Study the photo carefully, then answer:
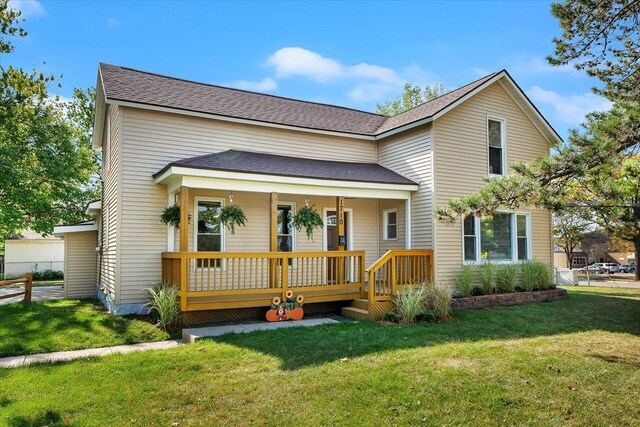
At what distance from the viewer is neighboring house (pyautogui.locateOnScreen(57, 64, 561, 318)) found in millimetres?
9742

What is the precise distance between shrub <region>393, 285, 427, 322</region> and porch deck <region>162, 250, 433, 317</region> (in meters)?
0.41

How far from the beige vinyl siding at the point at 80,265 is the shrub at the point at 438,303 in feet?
36.8

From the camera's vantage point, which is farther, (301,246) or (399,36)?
(399,36)

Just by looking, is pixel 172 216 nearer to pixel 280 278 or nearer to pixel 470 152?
pixel 280 278

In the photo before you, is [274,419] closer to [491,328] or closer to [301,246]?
[491,328]

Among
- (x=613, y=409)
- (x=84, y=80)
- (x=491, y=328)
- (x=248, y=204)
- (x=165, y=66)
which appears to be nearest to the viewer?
(x=613, y=409)

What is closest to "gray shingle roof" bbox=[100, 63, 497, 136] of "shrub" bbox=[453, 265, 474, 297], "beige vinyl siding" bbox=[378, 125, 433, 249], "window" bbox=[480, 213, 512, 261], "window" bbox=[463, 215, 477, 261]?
"beige vinyl siding" bbox=[378, 125, 433, 249]

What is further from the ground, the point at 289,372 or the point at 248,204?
the point at 248,204

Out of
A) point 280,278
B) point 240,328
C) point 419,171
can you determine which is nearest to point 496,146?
point 419,171

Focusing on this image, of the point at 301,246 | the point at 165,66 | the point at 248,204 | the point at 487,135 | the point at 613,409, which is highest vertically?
the point at 165,66

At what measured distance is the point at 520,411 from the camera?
4.68m

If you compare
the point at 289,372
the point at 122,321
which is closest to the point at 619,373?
the point at 289,372

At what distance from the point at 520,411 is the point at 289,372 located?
2814 mm

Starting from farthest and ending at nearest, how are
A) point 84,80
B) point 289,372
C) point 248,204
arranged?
1. point 84,80
2. point 248,204
3. point 289,372
